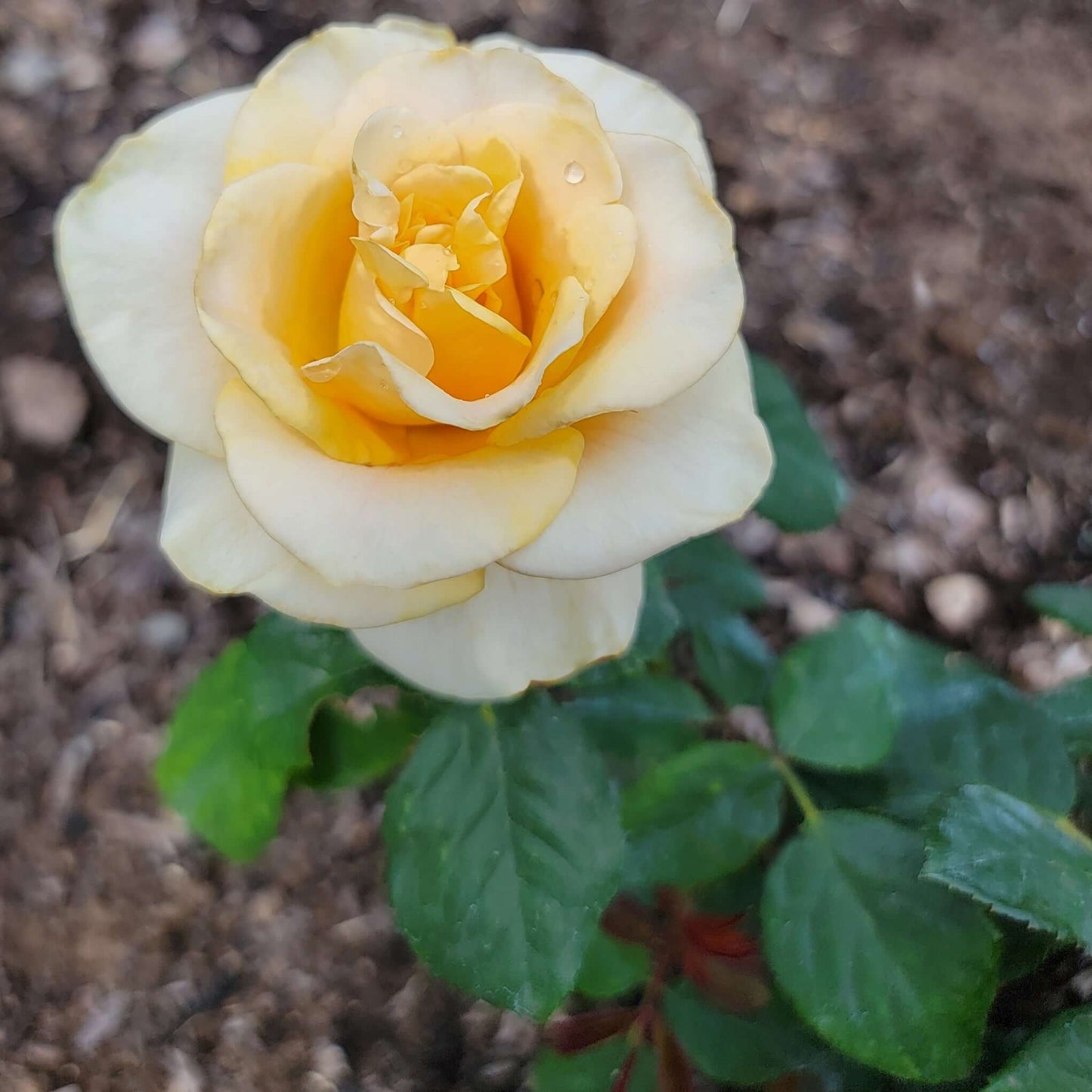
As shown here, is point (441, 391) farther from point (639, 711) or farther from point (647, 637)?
point (639, 711)

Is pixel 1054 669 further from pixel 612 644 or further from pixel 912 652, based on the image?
pixel 612 644

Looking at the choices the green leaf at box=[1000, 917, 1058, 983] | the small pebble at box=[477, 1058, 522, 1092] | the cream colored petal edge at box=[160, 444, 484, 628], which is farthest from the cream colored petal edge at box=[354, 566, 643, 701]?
the small pebble at box=[477, 1058, 522, 1092]

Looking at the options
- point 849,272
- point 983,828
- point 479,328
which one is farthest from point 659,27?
point 983,828

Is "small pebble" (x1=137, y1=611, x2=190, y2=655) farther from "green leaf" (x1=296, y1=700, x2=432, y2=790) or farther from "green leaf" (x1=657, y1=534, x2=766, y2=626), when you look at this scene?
"green leaf" (x1=657, y1=534, x2=766, y2=626)

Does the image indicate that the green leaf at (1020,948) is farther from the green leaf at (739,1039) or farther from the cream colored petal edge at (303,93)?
the cream colored petal edge at (303,93)

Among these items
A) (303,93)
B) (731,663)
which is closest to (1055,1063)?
(731,663)

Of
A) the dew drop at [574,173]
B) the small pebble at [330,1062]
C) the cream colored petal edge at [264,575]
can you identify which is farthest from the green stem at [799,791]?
the small pebble at [330,1062]
